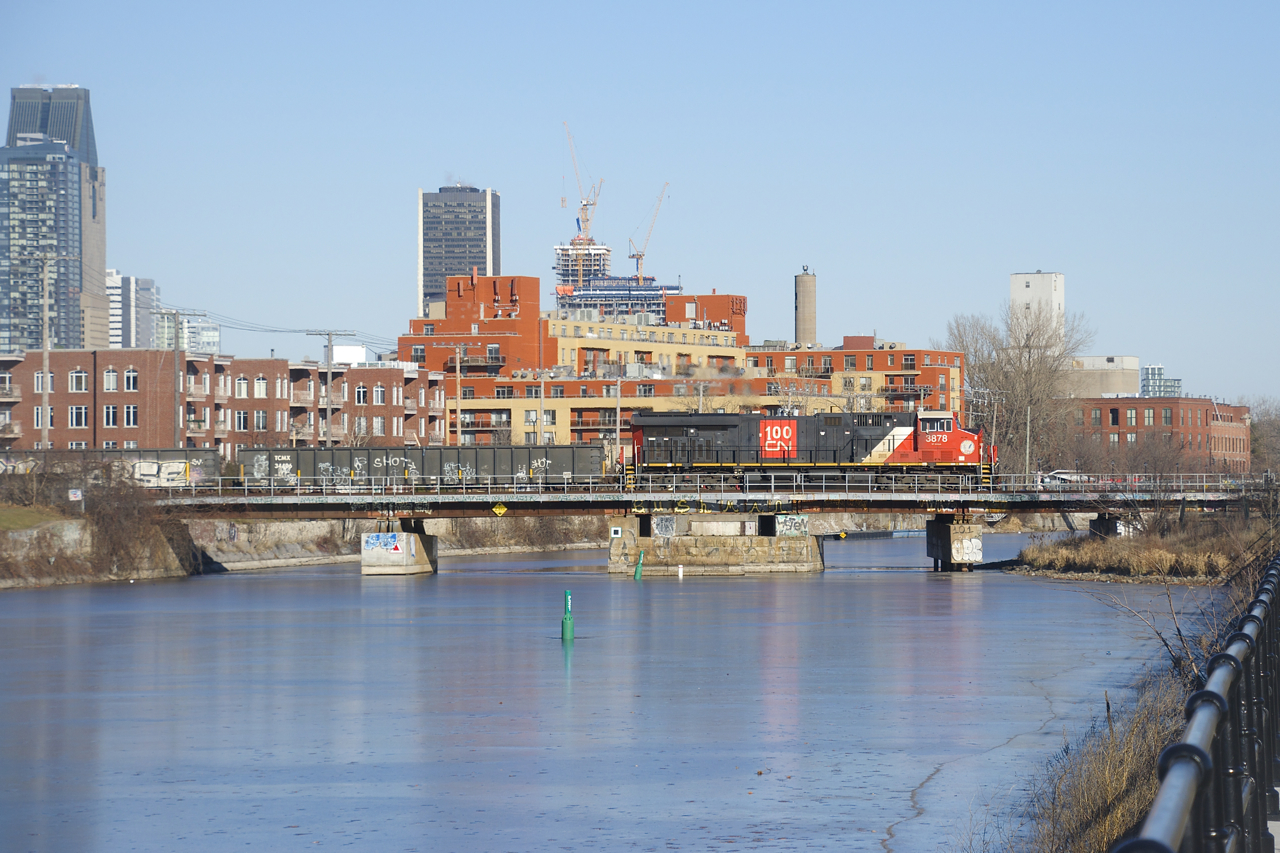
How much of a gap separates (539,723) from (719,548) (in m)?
54.2

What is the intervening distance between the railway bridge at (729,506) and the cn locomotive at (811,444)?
0.85 meters

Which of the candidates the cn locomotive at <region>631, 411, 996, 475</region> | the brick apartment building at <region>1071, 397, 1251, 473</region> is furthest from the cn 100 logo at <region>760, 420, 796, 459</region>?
the brick apartment building at <region>1071, 397, 1251, 473</region>

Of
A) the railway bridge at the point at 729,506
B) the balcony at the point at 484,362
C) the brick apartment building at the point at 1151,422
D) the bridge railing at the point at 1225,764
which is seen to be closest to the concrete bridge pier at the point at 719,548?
A: the railway bridge at the point at 729,506

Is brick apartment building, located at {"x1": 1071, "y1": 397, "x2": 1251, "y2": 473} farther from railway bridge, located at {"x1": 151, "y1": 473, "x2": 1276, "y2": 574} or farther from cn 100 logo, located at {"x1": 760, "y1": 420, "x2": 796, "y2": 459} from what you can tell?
cn 100 logo, located at {"x1": 760, "y1": 420, "x2": 796, "y2": 459}

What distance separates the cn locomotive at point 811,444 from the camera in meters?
83.9

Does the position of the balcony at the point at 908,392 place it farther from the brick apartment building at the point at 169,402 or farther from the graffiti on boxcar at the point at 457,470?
the graffiti on boxcar at the point at 457,470

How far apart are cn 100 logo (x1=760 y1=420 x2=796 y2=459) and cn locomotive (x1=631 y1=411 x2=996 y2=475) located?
0.19 feet

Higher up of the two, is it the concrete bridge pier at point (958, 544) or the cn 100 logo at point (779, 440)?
the cn 100 logo at point (779, 440)

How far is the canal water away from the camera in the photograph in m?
20.0

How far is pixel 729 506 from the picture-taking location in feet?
270

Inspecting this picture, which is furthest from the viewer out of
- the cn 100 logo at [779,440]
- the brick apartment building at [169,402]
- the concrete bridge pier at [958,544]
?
the brick apartment building at [169,402]

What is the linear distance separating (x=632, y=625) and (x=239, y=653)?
46.4ft

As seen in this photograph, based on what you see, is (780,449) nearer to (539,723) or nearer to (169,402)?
(169,402)

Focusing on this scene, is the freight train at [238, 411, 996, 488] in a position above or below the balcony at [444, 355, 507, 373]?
below
